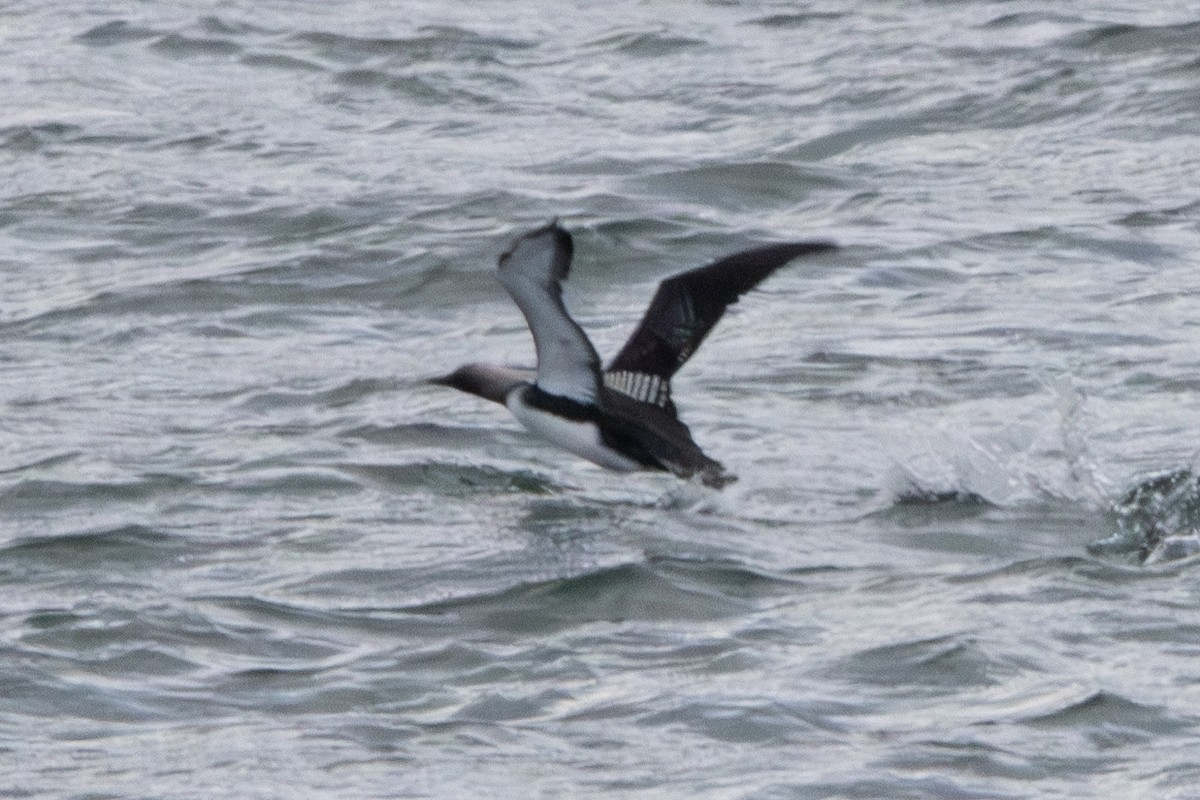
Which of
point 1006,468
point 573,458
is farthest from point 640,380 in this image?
point 1006,468

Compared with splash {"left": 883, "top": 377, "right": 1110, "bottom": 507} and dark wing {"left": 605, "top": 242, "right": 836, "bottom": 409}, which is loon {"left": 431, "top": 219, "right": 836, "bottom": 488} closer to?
dark wing {"left": 605, "top": 242, "right": 836, "bottom": 409}

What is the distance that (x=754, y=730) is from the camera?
254 inches

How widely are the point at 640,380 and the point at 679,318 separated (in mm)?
254

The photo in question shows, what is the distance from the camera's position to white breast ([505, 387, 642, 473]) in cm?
880

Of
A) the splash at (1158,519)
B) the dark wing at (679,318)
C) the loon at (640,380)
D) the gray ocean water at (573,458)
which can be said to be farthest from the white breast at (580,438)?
the splash at (1158,519)

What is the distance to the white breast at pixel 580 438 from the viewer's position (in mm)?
8797

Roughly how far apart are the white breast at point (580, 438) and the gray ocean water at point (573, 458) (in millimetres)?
Answer: 146

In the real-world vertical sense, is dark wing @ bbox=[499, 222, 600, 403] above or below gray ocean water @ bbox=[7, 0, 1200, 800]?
above

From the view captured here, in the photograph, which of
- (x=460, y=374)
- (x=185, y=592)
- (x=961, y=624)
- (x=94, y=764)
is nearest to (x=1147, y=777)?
(x=961, y=624)

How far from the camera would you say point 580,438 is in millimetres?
8797

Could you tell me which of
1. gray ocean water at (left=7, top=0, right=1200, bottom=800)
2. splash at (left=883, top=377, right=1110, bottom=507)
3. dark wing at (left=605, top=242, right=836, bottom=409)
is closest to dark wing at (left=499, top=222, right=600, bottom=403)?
dark wing at (left=605, top=242, right=836, bottom=409)

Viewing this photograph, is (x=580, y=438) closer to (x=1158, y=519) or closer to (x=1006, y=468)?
(x=1006, y=468)

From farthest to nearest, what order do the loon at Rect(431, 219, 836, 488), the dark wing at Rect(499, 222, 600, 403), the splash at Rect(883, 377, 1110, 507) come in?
the loon at Rect(431, 219, 836, 488) → the splash at Rect(883, 377, 1110, 507) → the dark wing at Rect(499, 222, 600, 403)

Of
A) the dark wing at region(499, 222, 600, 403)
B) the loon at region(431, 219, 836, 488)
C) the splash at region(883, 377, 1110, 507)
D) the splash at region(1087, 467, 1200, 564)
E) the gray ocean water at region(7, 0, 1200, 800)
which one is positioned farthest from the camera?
the loon at region(431, 219, 836, 488)
